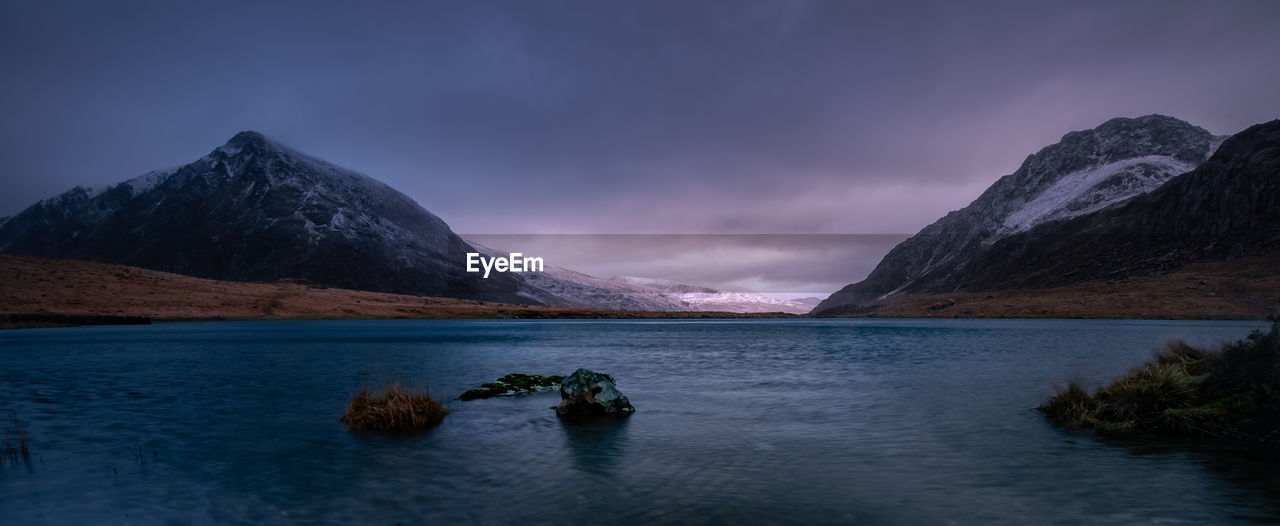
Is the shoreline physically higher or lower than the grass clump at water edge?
Answer: higher

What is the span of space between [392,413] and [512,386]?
10228 mm

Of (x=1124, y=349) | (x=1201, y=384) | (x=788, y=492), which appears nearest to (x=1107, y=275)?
(x=1124, y=349)

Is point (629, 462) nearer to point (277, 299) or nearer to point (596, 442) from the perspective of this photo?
point (596, 442)

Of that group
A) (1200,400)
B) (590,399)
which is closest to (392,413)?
(590,399)

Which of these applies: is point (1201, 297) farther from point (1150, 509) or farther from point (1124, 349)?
point (1150, 509)

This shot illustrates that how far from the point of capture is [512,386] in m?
30.9

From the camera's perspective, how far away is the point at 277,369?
137 ft

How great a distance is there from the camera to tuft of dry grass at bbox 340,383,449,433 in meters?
20.8

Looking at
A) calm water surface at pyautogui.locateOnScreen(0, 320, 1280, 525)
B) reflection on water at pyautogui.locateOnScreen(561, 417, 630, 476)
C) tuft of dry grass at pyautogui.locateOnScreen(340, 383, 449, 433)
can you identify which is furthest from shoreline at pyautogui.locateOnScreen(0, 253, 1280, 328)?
reflection on water at pyautogui.locateOnScreen(561, 417, 630, 476)

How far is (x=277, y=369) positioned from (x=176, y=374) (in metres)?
5.37

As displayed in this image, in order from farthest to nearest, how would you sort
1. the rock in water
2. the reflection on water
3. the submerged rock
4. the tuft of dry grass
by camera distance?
the submerged rock
the rock in water
the tuft of dry grass
the reflection on water

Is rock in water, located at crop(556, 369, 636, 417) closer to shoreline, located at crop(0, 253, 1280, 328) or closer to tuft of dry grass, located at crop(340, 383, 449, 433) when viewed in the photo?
tuft of dry grass, located at crop(340, 383, 449, 433)

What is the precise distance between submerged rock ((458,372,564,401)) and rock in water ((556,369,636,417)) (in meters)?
6.00

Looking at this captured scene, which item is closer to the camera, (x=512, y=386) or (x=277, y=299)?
(x=512, y=386)
